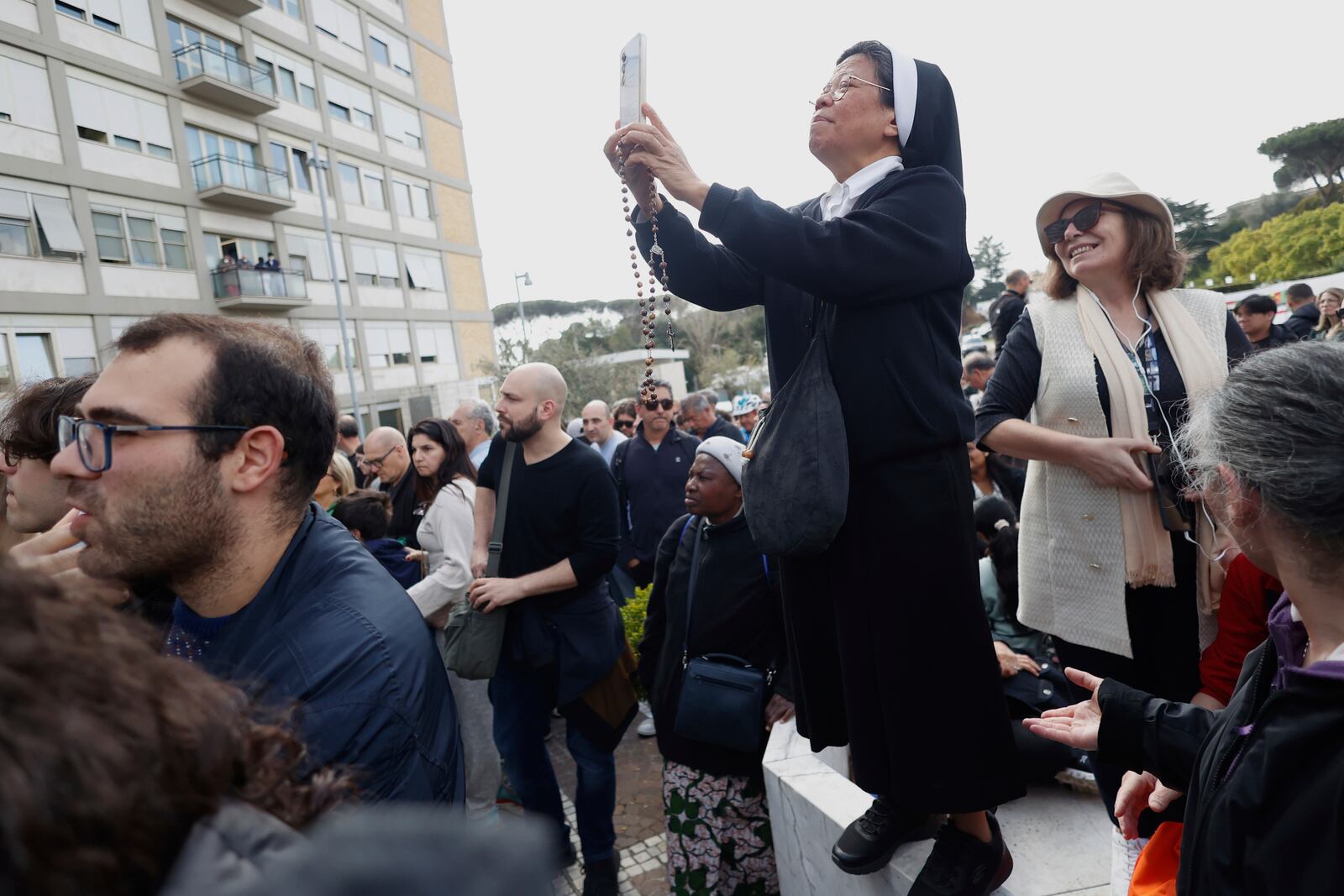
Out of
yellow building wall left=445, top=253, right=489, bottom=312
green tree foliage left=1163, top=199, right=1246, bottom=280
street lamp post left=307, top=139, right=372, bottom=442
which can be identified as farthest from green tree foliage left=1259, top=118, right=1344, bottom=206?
street lamp post left=307, top=139, right=372, bottom=442

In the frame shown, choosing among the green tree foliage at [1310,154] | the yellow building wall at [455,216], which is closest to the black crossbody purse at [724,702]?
the yellow building wall at [455,216]

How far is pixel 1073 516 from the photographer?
2.26 m

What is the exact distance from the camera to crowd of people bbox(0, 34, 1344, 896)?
58cm

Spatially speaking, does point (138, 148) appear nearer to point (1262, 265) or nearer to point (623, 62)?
point (623, 62)

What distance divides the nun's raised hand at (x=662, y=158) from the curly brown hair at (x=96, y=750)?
1319 mm

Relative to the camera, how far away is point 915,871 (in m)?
2.09

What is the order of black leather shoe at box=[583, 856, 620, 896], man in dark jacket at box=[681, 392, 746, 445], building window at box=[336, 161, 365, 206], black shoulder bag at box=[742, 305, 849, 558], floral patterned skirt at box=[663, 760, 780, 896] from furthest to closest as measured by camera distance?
1. building window at box=[336, 161, 365, 206]
2. man in dark jacket at box=[681, 392, 746, 445]
3. black leather shoe at box=[583, 856, 620, 896]
4. floral patterned skirt at box=[663, 760, 780, 896]
5. black shoulder bag at box=[742, 305, 849, 558]

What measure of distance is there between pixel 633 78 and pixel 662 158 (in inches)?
8.1

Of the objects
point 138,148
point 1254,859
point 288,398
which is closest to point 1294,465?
point 1254,859

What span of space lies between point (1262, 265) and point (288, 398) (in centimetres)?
4618

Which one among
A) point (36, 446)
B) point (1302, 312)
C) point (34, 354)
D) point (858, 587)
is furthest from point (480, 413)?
point (34, 354)

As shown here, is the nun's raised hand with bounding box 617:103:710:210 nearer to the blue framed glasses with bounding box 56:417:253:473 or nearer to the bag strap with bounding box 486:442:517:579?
the blue framed glasses with bounding box 56:417:253:473

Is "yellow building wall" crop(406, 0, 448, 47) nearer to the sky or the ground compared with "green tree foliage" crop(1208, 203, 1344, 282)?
nearer to the sky

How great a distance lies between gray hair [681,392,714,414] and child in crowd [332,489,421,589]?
382cm
